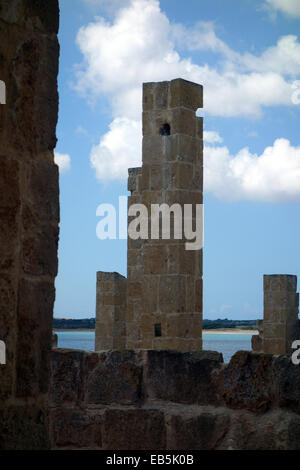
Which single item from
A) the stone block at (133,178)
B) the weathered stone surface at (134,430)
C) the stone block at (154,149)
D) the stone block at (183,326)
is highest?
the stone block at (133,178)

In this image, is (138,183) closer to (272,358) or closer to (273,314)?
(273,314)

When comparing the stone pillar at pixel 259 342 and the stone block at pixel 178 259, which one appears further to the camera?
the stone pillar at pixel 259 342

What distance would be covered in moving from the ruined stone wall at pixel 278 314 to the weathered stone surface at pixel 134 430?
13.0 metres

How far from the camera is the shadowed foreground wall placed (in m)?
3.62

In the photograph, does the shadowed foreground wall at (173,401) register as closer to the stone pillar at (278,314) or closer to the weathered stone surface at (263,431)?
the weathered stone surface at (263,431)

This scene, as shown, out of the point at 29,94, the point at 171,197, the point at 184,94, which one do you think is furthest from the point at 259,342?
the point at 29,94

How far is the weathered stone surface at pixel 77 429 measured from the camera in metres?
3.96

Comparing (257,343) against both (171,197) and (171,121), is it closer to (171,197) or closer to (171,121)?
(171,197)

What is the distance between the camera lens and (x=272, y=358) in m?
3.70

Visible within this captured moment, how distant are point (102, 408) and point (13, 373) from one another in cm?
124

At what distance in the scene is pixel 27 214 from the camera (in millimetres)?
2967

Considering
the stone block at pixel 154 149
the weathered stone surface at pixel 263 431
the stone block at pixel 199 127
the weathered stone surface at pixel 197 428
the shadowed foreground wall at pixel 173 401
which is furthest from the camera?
the stone block at pixel 199 127

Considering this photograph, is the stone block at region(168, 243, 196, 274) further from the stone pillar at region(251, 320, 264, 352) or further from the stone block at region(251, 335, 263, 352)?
the stone block at region(251, 335, 263, 352)

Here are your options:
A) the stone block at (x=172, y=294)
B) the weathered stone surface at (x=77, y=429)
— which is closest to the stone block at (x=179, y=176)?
the stone block at (x=172, y=294)
